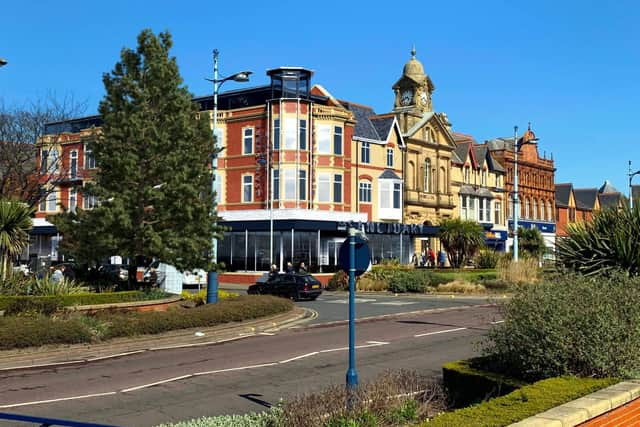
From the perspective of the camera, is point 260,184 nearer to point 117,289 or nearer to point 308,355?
point 117,289

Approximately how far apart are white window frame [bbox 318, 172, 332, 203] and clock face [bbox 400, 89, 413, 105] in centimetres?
1745

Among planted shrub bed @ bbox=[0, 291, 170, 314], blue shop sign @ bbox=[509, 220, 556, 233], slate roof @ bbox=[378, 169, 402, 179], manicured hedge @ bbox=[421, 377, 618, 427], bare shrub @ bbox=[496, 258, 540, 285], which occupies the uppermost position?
slate roof @ bbox=[378, 169, 402, 179]

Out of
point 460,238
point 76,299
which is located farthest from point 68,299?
point 460,238

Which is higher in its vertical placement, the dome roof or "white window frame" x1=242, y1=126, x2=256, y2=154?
the dome roof

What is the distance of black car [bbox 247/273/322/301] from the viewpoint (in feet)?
104

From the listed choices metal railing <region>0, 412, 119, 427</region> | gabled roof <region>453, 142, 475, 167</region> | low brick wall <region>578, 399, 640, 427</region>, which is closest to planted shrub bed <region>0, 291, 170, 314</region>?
metal railing <region>0, 412, 119, 427</region>

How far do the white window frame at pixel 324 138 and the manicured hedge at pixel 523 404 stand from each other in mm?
38657

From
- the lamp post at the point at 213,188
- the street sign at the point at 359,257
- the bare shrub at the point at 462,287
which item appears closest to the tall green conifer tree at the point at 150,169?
the lamp post at the point at 213,188

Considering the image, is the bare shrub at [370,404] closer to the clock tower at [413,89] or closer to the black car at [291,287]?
the black car at [291,287]

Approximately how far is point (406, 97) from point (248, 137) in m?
19.5

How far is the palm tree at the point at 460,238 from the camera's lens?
43.5 meters

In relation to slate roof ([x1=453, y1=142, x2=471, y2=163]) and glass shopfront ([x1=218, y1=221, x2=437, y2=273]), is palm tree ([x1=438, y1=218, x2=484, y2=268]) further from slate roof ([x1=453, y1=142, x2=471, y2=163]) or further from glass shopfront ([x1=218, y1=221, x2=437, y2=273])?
slate roof ([x1=453, y1=142, x2=471, y2=163])

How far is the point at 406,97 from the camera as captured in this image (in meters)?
59.9

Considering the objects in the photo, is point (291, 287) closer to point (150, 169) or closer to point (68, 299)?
point (150, 169)
